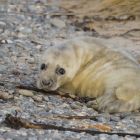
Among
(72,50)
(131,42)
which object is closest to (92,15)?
(131,42)

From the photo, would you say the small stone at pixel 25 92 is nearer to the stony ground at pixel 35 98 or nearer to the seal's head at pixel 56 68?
the stony ground at pixel 35 98

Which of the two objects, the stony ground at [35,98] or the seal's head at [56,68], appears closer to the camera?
the stony ground at [35,98]

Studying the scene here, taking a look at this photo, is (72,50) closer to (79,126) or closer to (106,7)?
(79,126)

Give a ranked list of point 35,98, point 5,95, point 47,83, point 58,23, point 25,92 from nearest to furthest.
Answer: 1. point 5,95
2. point 35,98
3. point 25,92
4. point 47,83
5. point 58,23

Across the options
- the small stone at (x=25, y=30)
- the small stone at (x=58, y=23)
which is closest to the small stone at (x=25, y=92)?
the small stone at (x=25, y=30)

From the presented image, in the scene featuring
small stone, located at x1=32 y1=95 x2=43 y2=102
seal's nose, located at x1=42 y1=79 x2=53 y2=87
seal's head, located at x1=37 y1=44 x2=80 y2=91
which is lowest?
small stone, located at x1=32 y1=95 x2=43 y2=102

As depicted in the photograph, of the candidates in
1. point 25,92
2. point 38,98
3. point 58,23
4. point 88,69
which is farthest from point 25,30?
point 38,98

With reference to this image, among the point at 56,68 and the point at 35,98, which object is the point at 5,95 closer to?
the point at 35,98

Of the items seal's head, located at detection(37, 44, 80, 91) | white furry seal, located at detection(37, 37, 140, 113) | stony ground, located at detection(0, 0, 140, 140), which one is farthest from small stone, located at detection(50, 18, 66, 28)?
seal's head, located at detection(37, 44, 80, 91)

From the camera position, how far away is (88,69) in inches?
257

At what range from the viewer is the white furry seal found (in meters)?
6.22

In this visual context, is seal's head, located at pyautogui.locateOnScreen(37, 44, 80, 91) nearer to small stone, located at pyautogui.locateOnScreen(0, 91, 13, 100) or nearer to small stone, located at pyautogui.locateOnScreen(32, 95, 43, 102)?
small stone, located at pyautogui.locateOnScreen(32, 95, 43, 102)

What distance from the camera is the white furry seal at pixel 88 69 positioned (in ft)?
20.4

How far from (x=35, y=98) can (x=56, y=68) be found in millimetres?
440
